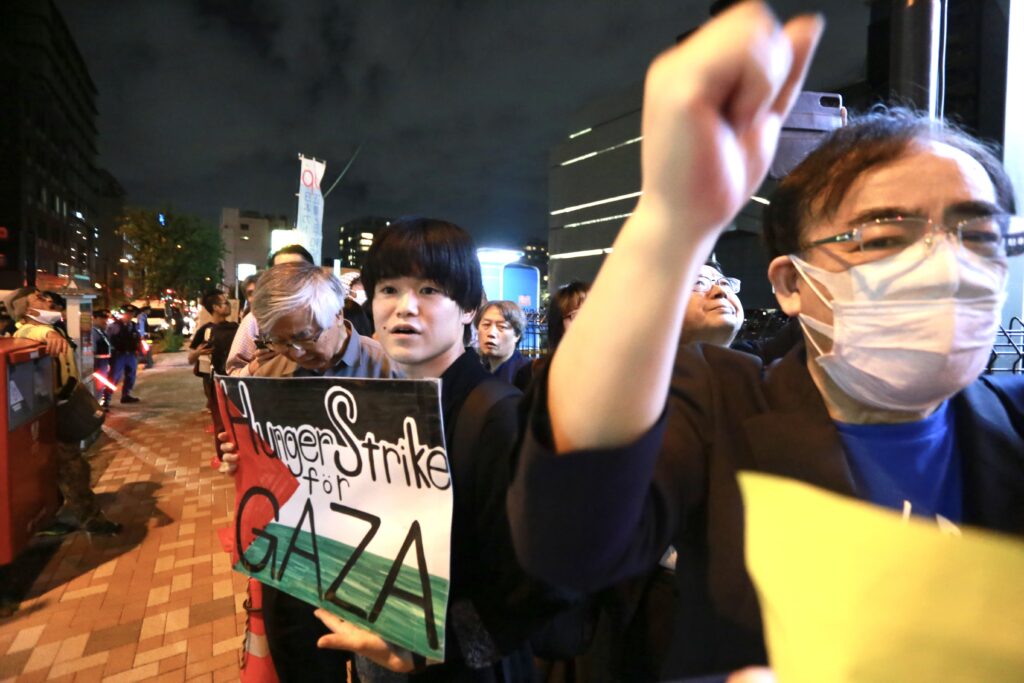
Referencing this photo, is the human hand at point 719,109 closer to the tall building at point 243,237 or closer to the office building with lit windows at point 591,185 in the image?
the office building with lit windows at point 591,185

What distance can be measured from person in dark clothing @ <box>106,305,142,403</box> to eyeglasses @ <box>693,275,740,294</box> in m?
11.8

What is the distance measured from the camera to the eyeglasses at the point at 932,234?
2.80ft

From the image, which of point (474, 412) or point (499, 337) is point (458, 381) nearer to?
point (474, 412)

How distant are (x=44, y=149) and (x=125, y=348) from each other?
56.0 meters

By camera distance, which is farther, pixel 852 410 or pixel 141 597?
pixel 141 597

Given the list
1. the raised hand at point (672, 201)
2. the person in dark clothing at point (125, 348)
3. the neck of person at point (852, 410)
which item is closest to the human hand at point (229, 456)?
the raised hand at point (672, 201)

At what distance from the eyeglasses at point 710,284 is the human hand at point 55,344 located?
5.15m

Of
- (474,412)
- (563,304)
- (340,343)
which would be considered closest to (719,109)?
(474,412)

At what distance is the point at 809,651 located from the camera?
2.17ft

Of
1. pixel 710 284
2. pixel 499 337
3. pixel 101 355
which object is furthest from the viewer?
pixel 101 355

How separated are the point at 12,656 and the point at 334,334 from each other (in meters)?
2.77

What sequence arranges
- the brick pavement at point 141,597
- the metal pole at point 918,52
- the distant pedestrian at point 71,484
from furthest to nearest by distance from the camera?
1. the distant pedestrian at point 71,484
2. the brick pavement at point 141,597
3. the metal pole at point 918,52

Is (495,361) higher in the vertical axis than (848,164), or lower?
lower

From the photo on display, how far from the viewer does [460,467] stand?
4.21ft
